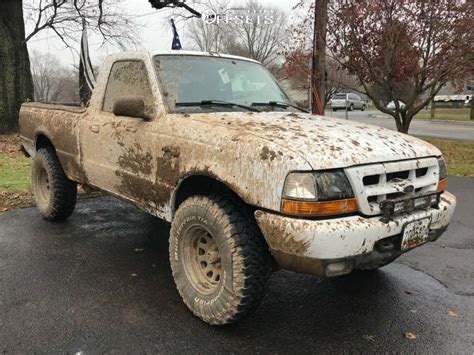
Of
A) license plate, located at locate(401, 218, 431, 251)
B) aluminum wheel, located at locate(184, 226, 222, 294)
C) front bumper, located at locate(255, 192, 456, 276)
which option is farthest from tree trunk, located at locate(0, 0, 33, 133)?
license plate, located at locate(401, 218, 431, 251)

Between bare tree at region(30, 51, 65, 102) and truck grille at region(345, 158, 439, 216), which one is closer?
truck grille at region(345, 158, 439, 216)

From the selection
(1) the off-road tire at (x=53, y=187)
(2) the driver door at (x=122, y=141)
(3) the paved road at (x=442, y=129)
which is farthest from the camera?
(3) the paved road at (x=442, y=129)

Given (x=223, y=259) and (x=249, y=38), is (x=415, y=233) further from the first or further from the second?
(x=249, y=38)

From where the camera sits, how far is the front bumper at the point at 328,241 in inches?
102

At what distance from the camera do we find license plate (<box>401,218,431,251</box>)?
2.88 metres

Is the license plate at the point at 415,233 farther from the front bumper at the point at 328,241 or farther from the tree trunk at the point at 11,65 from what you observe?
the tree trunk at the point at 11,65

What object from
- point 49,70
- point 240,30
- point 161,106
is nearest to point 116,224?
point 161,106

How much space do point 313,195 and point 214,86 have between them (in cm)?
172

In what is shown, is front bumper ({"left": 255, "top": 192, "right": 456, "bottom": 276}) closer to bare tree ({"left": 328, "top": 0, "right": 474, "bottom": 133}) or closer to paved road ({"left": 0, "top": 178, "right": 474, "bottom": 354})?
paved road ({"left": 0, "top": 178, "right": 474, "bottom": 354})

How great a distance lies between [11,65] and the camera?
13.6m

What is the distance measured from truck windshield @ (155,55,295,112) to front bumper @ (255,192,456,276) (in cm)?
135

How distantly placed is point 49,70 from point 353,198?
212 ft

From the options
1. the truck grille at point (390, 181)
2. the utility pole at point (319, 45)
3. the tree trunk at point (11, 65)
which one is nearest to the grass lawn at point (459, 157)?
the utility pole at point (319, 45)

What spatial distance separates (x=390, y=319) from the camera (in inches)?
129
